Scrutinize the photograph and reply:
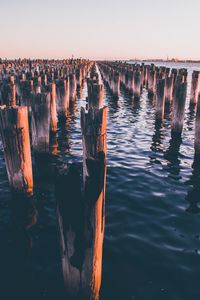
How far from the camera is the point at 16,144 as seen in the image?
231 inches

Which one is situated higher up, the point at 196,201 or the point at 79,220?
the point at 79,220

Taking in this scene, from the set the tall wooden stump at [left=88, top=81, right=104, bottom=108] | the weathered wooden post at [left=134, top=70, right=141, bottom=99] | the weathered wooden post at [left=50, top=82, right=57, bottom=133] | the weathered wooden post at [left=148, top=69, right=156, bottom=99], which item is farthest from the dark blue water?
the weathered wooden post at [left=148, top=69, right=156, bottom=99]

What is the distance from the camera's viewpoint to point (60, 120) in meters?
15.1

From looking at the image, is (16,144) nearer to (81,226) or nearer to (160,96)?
(81,226)

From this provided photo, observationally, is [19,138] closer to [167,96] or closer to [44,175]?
[44,175]

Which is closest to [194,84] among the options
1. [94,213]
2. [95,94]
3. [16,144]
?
[95,94]

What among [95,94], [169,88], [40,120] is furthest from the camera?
[169,88]

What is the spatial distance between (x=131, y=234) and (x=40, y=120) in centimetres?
457

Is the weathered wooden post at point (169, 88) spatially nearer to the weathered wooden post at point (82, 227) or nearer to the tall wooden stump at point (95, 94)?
the tall wooden stump at point (95, 94)

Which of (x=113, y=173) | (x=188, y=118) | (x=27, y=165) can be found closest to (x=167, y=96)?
(x=188, y=118)

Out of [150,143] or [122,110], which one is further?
[122,110]

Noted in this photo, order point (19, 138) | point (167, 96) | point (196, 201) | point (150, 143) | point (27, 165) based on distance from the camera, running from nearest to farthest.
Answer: point (19, 138), point (27, 165), point (196, 201), point (150, 143), point (167, 96)

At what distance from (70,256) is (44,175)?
17.3 feet

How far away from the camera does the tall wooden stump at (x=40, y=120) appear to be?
8.38 metres
